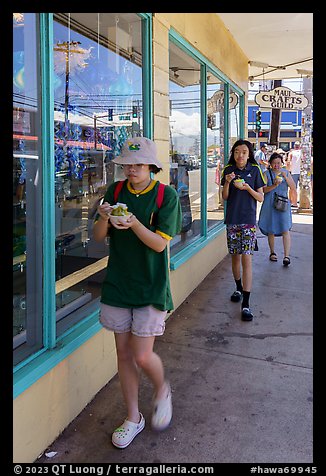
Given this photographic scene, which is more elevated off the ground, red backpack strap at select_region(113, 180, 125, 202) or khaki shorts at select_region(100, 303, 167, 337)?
red backpack strap at select_region(113, 180, 125, 202)

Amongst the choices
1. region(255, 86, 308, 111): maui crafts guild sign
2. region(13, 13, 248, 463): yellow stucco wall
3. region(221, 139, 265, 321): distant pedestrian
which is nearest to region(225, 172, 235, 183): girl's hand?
region(221, 139, 265, 321): distant pedestrian

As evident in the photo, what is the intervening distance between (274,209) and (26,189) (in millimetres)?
5138

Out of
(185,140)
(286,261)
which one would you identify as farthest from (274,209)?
(185,140)

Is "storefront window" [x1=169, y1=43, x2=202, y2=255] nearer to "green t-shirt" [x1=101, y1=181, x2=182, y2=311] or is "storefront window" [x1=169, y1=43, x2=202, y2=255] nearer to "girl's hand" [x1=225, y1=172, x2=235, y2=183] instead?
"girl's hand" [x1=225, y1=172, x2=235, y2=183]

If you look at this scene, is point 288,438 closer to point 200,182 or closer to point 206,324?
point 206,324

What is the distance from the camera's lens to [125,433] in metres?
2.71

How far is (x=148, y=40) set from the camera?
416 centimetres

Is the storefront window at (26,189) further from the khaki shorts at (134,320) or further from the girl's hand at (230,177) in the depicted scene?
the girl's hand at (230,177)

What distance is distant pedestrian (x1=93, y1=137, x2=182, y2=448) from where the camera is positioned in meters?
2.54

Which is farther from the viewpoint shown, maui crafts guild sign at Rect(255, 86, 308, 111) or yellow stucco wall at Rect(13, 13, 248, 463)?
maui crafts guild sign at Rect(255, 86, 308, 111)

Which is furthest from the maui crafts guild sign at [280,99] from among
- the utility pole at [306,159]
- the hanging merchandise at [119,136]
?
the hanging merchandise at [119,136]

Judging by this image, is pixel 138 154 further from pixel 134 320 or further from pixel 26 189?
pixel 134 320

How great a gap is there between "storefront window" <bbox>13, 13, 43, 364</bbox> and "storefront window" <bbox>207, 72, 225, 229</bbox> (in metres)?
4.18
